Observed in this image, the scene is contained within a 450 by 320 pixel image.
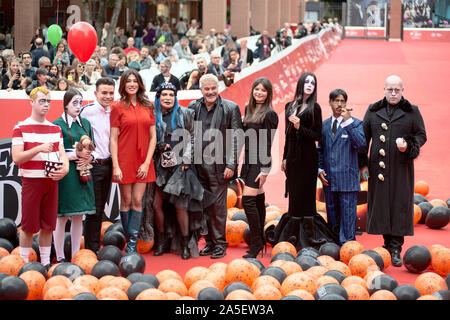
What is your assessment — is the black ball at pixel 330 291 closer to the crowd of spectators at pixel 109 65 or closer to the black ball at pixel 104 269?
the black ball at pixel 104 269

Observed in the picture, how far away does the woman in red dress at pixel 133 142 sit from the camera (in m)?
7.70

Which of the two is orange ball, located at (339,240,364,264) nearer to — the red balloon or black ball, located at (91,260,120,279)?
black ball, located at (91,260,120,279)

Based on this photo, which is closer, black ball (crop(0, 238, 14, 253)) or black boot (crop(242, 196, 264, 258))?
black ball (crop(0, 238, 14, 253))

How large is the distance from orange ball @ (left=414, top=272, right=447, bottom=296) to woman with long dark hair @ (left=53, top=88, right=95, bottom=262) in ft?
11.3

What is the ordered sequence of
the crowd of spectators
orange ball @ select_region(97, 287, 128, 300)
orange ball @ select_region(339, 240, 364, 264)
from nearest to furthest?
1. orange ball @ select_region(97, 287, 128, 300)
2. orange ball @ select_region(339, 240, 364, 264)
3. the crowd of spectators

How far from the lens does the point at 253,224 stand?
793 cm

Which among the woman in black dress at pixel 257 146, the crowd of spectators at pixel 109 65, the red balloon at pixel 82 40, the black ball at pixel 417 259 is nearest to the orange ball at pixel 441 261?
the black ball at pixel 417 259

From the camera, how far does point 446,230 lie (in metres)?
9.51

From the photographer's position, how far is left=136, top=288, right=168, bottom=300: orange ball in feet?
18.9

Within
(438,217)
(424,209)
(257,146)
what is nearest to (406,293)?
(257,146)

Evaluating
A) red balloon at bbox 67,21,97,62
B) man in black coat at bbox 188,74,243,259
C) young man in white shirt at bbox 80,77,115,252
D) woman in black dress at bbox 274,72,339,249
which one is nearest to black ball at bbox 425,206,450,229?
woman in black dress at bbox 274,72,339,249
